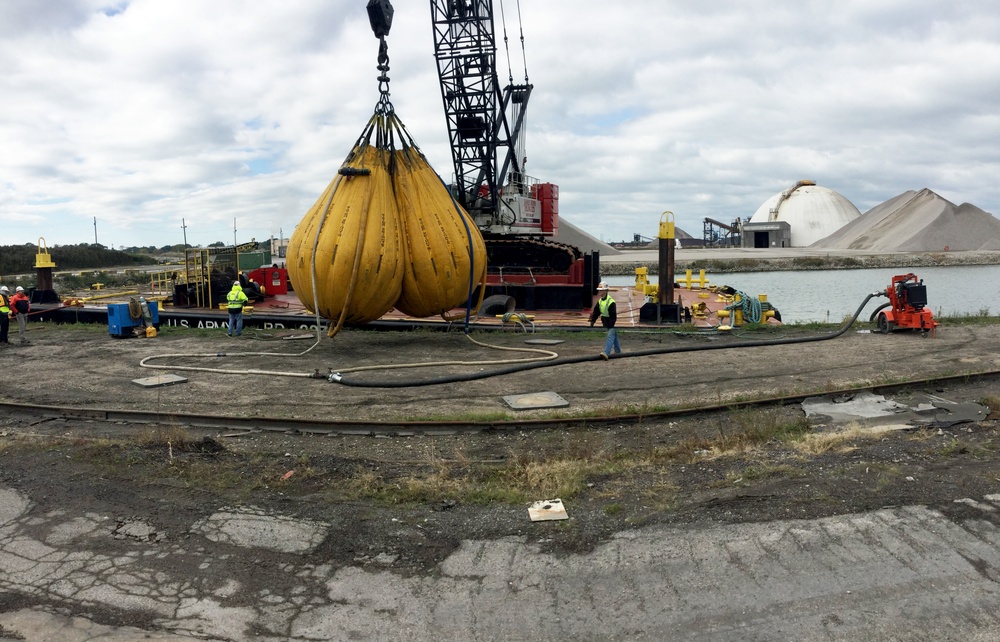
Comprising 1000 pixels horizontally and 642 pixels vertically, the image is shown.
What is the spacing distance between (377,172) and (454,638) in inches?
382

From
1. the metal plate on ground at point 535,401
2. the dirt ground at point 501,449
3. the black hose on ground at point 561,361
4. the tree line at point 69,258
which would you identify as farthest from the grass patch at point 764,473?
the tree line at point 69,258

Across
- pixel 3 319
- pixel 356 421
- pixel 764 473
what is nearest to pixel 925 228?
pixel 764 473

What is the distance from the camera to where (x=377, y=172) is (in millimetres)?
12508

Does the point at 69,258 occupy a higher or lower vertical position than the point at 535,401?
higher

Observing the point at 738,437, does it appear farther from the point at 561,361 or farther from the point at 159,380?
the point at 159,380

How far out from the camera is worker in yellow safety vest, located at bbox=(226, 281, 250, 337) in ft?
52.6

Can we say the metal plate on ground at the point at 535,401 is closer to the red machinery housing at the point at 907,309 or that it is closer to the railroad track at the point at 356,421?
the railroad track at the point at 356,421

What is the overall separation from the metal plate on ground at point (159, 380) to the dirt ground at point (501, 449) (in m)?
0.17

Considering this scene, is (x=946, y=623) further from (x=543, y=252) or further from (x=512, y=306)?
(x=543, y=252)

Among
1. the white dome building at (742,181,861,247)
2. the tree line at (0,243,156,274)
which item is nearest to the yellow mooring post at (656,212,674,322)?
the tree line at (0,243,156,274)

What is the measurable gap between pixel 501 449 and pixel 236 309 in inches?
423

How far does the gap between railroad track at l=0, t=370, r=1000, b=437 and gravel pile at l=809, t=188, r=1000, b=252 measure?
240 ft

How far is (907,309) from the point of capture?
603 inches

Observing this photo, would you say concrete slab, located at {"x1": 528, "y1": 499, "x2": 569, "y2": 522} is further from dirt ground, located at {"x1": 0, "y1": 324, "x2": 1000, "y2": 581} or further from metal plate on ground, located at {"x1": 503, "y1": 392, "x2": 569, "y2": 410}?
metal plate on ground, located at {"x1": 503, "y1": 392, "x2": 569, "y2": 410}
